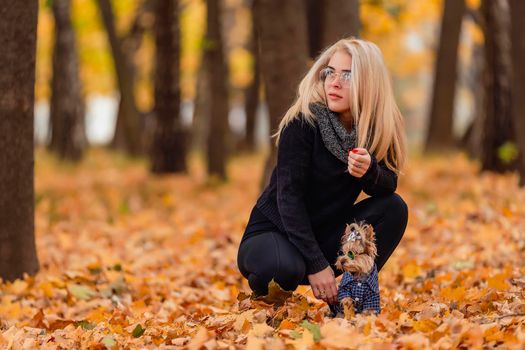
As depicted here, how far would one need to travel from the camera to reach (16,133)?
5375 mm

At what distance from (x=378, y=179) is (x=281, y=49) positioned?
12.6 feet

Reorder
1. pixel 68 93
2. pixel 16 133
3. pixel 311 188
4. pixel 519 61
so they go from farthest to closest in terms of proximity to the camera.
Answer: pixel 68 93 → pixel 519 61 → pixel 16 133 → pixel 311 188

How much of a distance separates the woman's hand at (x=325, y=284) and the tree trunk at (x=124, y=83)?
11390mm

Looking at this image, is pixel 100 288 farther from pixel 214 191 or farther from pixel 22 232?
pixel 214 191

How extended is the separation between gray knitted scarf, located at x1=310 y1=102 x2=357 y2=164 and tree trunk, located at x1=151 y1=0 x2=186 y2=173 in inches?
355

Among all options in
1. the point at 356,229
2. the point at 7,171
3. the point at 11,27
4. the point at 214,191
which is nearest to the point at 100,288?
the point at 7,171

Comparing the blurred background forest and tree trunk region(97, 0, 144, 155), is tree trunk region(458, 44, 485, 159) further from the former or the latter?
tree trunk region(97, 0, 144, 155)

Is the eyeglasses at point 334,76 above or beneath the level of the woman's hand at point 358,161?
above

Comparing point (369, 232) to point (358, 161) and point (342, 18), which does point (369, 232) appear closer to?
point (358, 161)

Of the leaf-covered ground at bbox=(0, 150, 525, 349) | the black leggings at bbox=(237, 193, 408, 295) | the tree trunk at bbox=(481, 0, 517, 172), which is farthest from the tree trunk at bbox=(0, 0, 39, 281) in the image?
the tree trunk at bbox=(481, 0, 517, 172)

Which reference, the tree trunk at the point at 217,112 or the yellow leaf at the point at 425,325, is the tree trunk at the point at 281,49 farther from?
the tree trunk at the point at 217,112

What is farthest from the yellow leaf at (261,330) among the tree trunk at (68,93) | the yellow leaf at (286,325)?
the tree trunk at (68,93)

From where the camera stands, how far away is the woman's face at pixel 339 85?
3.87m

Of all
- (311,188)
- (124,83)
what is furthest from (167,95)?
(311,188)
